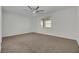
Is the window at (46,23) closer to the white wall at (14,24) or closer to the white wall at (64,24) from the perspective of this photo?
the white wall at (64,24)

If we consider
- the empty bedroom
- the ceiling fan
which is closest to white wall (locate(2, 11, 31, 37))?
the empty bedroom

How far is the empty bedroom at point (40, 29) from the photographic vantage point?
1258 millimetres

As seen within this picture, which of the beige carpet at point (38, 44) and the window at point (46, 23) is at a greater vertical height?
the window at point (46, 23)

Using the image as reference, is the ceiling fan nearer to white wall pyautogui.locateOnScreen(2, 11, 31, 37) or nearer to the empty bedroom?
the empty bedroom

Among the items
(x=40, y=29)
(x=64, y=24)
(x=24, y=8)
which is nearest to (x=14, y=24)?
(x=24, y=8)

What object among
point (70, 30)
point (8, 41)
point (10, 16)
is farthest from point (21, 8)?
point (70, 30)

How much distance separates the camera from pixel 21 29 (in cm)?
128

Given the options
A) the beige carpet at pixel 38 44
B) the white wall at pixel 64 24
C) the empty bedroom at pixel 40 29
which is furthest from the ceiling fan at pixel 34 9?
the beige carpet at pixel 38 44

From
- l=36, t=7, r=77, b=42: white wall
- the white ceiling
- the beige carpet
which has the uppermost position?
the white ceiling

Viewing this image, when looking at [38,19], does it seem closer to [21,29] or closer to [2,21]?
[21,29]

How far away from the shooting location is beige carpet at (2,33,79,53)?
4.14 feet
